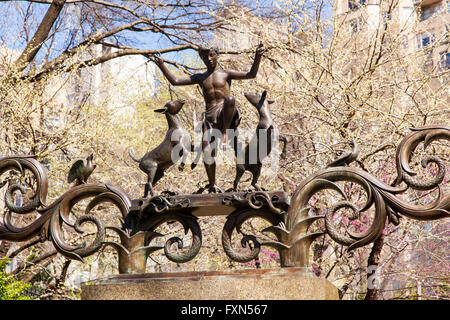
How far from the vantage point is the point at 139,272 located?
5.73 meters

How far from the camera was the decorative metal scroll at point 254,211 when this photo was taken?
5.29m

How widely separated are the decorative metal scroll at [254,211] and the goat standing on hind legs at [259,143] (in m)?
0.42

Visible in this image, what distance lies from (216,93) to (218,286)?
2.09 metres

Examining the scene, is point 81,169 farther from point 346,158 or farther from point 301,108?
point 301,108

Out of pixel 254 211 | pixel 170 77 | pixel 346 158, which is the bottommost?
pixel 254 211

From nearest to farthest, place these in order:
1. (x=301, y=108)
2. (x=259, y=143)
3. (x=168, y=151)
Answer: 1. (x=259, y=143)
2. (x=168, y=151)
3. (x=301, y=108)

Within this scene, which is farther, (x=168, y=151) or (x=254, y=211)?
(x=168, y=151)

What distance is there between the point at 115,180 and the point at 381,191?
8.44m

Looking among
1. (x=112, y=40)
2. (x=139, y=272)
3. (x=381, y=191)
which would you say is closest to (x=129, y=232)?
(x=139, y=272)

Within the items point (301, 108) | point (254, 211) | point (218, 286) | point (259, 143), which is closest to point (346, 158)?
point (259, 143)

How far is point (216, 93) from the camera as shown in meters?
6.18

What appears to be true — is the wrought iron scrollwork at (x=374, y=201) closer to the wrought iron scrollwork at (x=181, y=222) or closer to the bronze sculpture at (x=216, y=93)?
the wrought iron scrollwork at (x=181, y=222)

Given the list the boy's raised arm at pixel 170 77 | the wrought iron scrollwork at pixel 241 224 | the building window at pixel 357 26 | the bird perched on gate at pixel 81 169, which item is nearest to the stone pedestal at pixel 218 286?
the wrought iron scrollwork at pixel 241 224
